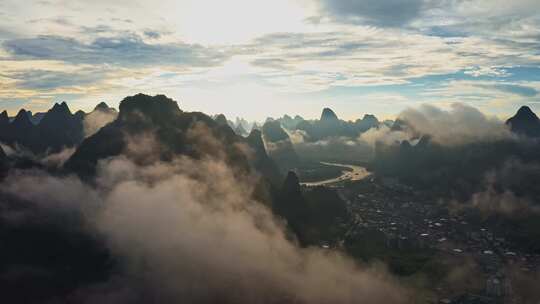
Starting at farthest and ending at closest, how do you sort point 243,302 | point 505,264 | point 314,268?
point 505,264, point 314,268, point 243,302

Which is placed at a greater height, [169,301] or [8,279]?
[8,279]

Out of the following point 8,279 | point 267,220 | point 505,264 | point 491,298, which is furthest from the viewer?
point 267,220

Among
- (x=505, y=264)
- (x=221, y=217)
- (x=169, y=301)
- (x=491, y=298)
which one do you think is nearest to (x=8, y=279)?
(x=169, y=301)

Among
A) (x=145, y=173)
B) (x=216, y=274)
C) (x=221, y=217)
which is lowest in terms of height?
(x=216, y=274)

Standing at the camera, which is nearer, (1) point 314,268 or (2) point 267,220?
(1) point 314,268

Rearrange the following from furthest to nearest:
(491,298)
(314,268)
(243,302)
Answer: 1. (314,268)
2. (491,298)
3. (243,302)

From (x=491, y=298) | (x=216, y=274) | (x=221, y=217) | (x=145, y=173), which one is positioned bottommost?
(x=491, y=298)

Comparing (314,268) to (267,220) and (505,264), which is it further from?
(505,264)

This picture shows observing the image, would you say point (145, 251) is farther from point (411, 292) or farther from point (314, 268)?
point (411, 292)

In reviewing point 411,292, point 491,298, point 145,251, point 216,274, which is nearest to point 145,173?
point 145,251
